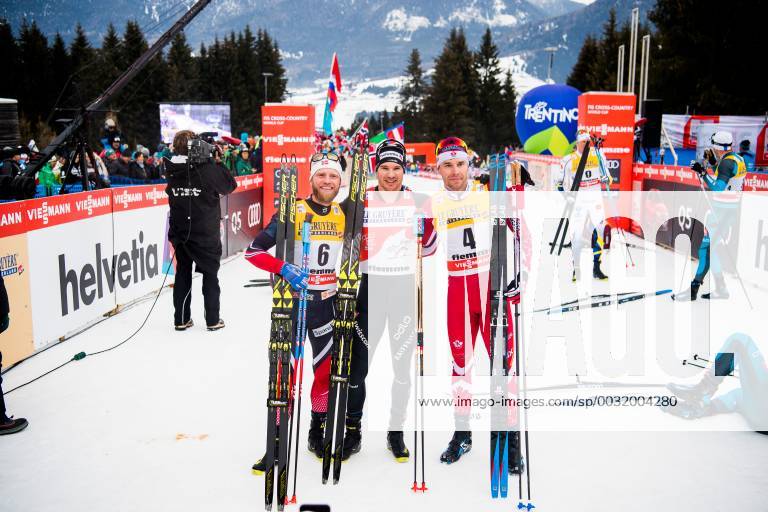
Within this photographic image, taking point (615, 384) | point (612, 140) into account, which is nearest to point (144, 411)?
point (615, 384)

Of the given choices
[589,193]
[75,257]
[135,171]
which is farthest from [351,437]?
[135,171]

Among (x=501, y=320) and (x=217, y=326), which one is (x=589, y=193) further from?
(x=501, y=320)

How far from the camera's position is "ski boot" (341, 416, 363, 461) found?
4203 mm

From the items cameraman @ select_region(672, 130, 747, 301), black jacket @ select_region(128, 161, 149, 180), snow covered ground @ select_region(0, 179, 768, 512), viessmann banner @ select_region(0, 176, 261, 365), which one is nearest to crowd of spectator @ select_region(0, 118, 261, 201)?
black jacket @ select_region(128, 161, 149, 180)

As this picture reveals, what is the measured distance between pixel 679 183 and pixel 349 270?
10176mm

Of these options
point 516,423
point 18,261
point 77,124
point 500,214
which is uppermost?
point 77,124

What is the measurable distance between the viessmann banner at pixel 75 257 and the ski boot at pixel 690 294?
7369 millimetres

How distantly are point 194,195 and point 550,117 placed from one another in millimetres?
15589

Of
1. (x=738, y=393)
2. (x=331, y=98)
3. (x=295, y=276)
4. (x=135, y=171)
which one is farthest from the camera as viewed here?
(x=331, y=98)

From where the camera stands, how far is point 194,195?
22.9 ft

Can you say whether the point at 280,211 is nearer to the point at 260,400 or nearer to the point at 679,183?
the point at 260,400

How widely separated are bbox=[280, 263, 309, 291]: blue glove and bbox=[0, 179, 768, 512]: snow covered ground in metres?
1.26

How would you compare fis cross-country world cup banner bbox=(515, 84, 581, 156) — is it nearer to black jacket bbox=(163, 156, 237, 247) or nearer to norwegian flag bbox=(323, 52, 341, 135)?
norwegian flag bbox=(323, 52, 341, 135)

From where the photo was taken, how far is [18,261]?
588 cm
